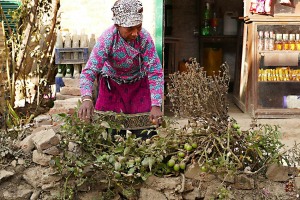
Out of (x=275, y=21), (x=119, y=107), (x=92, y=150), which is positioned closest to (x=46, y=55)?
(x=275, y=21)

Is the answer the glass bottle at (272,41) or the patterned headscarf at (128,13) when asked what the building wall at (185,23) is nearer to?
the glass bottle at (272,41)

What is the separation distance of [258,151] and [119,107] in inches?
49.8

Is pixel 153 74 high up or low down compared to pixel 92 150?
up

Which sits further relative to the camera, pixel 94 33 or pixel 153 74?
pixel 94 33

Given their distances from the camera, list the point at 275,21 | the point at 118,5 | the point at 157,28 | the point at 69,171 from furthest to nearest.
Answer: the point at 275,21
the point at 157,28
the point at 118,5
the point at 69,171

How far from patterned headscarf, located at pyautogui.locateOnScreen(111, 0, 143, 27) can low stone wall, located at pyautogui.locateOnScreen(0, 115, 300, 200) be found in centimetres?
91

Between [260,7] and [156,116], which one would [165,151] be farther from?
[260,7]

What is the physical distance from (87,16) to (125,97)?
3.42 meters

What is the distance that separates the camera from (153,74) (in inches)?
174

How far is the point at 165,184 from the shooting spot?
12.9 ft

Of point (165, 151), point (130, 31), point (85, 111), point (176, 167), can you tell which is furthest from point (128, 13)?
point (176, 167)

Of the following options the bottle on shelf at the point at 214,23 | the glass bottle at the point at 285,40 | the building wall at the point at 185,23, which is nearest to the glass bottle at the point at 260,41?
the glass bottle at the point at 285,40

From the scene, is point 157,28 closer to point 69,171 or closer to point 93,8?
point 93,8

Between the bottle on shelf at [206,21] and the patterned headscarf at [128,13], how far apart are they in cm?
609
